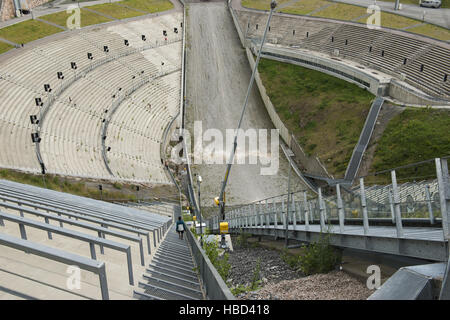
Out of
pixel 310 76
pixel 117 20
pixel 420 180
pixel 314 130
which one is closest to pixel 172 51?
pixel 117 20

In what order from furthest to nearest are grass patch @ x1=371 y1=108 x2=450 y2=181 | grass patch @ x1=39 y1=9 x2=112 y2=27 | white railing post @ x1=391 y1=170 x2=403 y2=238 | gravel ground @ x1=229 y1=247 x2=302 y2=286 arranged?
grass patch @ x1=39 y1=9 x2=112 y2=27 → grass patch @ x1=371 y1=108 x2=450 y2=181 → gravel ground @ x1=229 y1=247 x2=302 y2=286 → white railing post @ x1=391 y1=170 x2=403 y2=238

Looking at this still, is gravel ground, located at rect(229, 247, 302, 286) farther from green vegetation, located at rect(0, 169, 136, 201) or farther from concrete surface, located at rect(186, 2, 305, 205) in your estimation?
concrete surface, located at rect(186, 2, 305, 205)

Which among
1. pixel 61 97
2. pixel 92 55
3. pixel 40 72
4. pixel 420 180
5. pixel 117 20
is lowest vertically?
pixel 420 180

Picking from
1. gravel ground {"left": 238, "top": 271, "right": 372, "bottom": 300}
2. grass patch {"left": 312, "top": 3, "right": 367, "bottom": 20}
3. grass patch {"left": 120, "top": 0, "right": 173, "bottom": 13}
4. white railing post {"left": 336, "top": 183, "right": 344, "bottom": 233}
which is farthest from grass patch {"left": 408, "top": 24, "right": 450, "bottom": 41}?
gravel ground {"left": 238, "top": 271, "right": 372, "bottom": 300}

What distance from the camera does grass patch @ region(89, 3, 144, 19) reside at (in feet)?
178

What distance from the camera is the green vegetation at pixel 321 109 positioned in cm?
3130

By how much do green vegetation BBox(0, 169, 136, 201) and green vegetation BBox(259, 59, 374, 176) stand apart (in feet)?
55.7

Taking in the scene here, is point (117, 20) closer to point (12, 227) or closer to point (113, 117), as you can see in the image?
point (113, 117)

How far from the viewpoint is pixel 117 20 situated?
52438 mm

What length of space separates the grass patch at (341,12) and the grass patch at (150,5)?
2475 cm

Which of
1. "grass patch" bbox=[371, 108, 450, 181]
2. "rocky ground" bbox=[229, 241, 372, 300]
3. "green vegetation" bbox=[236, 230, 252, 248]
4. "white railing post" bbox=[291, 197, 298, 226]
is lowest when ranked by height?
"green vegetation" bbox=[236, 230, 252, 248]

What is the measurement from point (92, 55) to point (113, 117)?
11312 mm

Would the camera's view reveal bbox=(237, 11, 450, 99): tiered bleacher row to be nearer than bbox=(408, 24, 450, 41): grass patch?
Yes

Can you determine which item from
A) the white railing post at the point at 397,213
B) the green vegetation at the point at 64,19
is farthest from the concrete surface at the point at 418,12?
the white railing post at the point at 397,213
